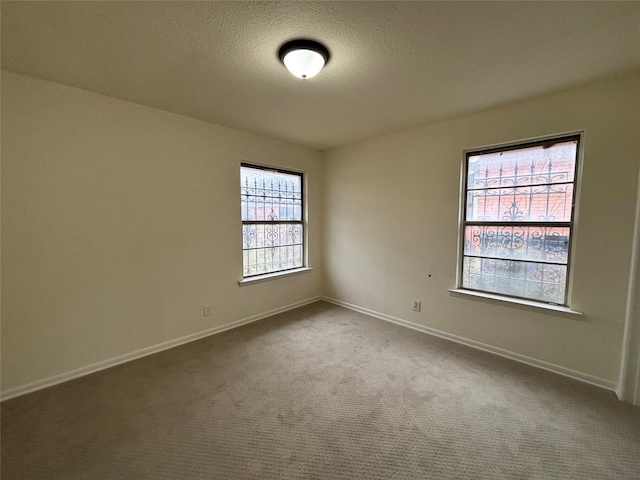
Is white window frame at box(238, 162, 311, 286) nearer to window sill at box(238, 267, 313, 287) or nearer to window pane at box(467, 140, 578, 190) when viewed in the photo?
window sill at box(238, 267, 313, 287)

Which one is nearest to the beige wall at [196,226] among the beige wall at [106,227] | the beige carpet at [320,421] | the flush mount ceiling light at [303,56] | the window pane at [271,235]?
the beige wall at [106,227]

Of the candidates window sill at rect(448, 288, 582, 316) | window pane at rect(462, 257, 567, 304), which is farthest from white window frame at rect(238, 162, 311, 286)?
window pane at rect(462, 257, 567, 304)

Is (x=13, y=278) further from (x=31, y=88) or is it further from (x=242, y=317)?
(x=242, y=317)

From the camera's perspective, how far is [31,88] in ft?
6.47

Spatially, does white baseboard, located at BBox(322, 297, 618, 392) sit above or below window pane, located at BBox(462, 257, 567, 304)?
below

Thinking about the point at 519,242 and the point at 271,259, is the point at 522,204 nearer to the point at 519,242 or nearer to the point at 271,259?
the point at 519,242

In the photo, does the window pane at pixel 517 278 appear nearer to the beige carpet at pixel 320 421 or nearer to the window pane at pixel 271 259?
the beige carpet at pixel 320 421

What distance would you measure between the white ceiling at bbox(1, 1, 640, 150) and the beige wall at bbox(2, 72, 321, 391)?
302mm

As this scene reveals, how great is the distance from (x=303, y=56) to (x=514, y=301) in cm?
274

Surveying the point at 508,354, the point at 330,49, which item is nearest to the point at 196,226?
the point at 330,49

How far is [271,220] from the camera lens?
3627 millimetres

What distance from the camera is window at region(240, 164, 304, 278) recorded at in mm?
3387

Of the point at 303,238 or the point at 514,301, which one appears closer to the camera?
the point at 514,301

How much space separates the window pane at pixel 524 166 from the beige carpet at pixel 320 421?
5.65 ft
